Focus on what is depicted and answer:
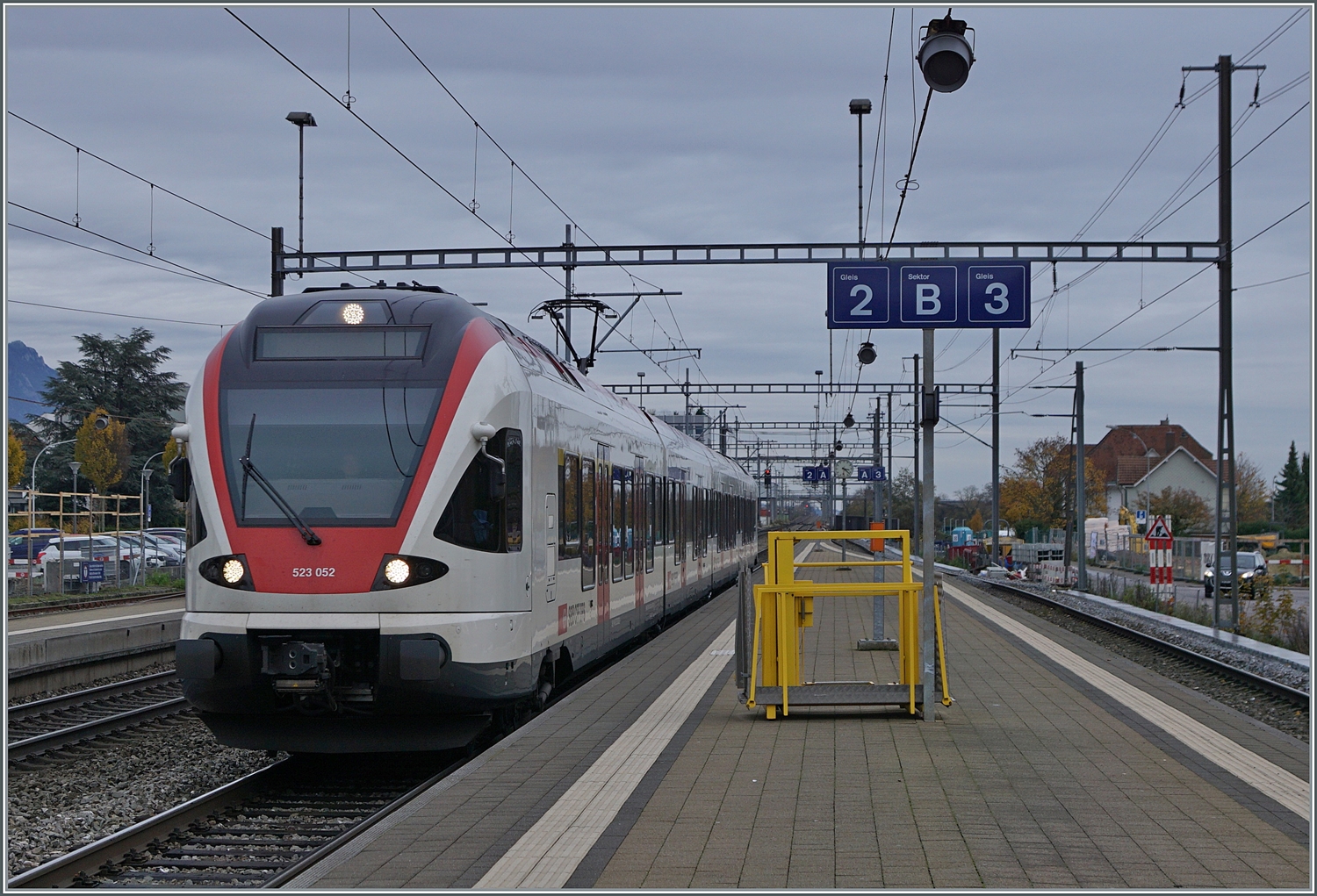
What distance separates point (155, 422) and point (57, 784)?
52489mm

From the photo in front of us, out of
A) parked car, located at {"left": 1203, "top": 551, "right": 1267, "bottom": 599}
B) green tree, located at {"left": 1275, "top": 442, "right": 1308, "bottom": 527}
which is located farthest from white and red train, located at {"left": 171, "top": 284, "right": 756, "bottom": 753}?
green tree, located at {"left": 1275, "top": 442, "right": 1308, "bottom": 527}

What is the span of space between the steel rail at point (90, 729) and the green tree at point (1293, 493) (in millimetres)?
95606

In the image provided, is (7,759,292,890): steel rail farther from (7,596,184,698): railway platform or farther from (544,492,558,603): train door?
(7,596,184,698): railway platform

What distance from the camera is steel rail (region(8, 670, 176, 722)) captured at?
1320 cm

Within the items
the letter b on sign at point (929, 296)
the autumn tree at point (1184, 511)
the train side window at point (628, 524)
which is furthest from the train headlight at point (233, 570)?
the autumn tree at point (1184, 511)

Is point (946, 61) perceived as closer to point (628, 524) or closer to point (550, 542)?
point (550, 542)

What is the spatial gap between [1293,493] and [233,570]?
10668 cm

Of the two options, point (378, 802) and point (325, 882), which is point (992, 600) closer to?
point (378, 802)

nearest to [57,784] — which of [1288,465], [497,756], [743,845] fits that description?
[497,756]

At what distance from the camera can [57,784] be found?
9.69m

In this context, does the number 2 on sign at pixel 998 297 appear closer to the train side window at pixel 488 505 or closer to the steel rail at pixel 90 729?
the train side window at pixel 488 505

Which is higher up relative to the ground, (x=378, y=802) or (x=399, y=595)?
(x=399, y=595)

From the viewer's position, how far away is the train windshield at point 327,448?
354 inches

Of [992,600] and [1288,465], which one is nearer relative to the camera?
[992,600]
